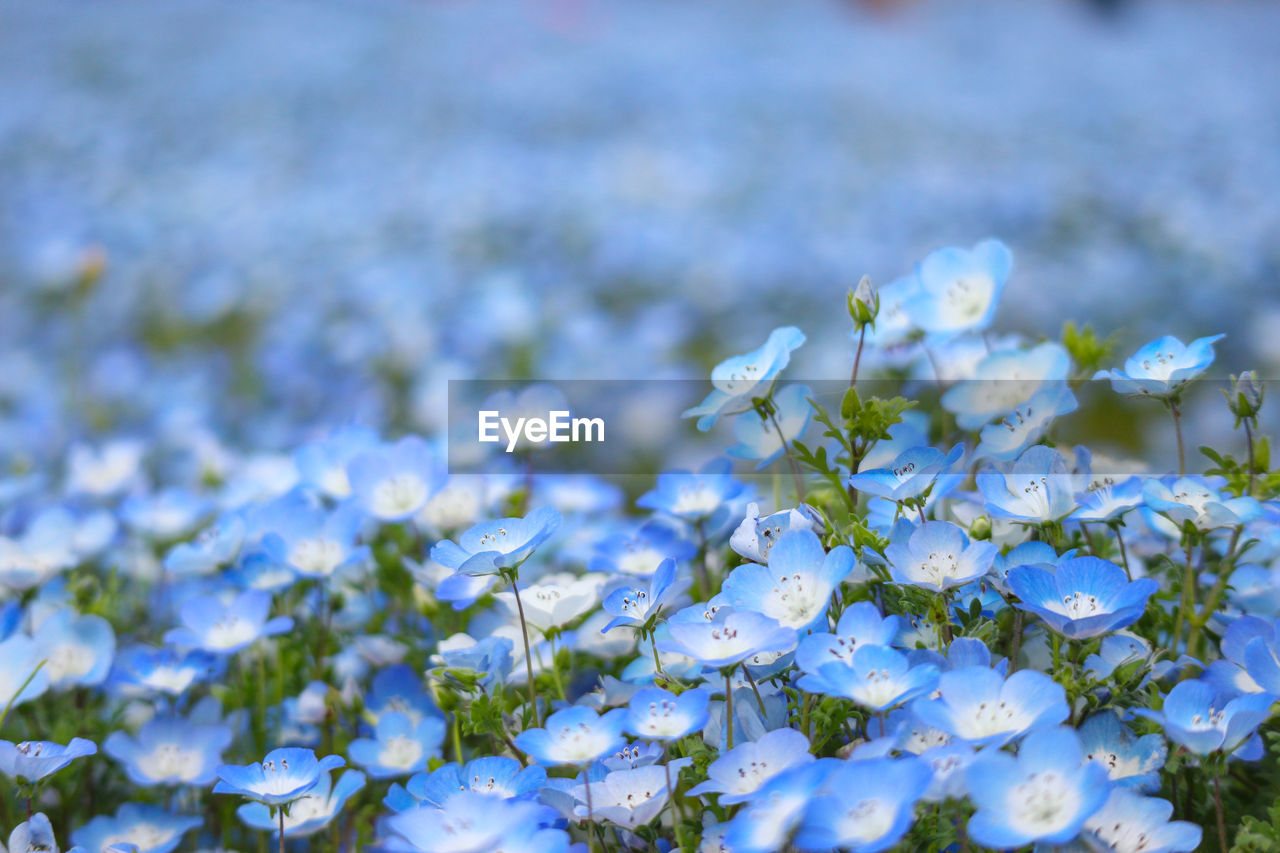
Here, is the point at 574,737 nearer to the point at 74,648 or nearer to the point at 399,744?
the point at 399,744

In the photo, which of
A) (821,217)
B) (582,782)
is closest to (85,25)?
(821,217)

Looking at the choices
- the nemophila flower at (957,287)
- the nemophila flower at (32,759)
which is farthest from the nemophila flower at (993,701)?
the nemophila flower at (32,759)

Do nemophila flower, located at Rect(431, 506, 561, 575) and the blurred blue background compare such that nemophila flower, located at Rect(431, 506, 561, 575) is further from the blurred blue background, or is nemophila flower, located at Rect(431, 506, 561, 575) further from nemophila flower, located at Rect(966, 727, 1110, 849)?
the blurred blue background

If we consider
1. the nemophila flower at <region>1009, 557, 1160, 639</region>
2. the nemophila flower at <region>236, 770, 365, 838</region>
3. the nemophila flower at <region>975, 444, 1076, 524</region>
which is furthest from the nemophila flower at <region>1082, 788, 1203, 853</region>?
the nemophila flower at <region>236, 770, 365, 838</region>

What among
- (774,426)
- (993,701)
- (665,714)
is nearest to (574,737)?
(665,714)

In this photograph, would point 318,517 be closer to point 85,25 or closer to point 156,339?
point 156,339

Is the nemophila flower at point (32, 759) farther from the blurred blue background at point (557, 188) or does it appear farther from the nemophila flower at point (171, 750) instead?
the blurred blue background at point (557, 188)
